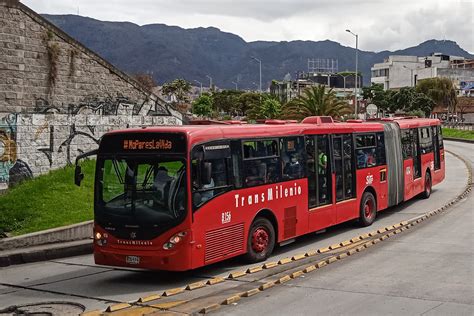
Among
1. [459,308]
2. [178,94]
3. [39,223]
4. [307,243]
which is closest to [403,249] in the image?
[307,243]

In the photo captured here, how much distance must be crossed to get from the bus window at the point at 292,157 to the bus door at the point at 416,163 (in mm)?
8519

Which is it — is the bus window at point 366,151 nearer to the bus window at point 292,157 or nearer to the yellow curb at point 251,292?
the bus window at point 292,157

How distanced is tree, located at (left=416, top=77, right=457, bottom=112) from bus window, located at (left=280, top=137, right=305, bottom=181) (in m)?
80.1

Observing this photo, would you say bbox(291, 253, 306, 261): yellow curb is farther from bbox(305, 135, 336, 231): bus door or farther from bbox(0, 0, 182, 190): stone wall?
bbox(0, 0, 182, 190): stone wall

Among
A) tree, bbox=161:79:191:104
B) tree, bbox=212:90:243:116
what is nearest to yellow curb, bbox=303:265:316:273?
tree, bbox=161:79:191:104

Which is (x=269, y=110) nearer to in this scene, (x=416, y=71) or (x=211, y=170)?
(x=211, y=170)

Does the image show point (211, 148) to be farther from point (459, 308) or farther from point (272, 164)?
point (459, 308)

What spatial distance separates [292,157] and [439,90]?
81.1 m

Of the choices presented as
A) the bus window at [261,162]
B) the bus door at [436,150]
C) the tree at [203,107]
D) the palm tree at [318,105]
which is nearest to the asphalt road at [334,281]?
the bus window at [261,162]

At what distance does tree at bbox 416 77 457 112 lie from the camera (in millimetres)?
89812

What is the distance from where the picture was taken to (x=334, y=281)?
1052 cm

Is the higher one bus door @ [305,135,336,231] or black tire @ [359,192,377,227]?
bus door @ [305,135,336,231]

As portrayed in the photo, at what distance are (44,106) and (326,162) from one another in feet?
31.9

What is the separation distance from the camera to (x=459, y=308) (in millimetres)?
8672
